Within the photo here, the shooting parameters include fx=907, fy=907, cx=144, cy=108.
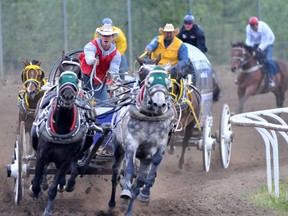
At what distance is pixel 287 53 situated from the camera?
88.3ft

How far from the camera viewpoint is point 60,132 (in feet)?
33.3

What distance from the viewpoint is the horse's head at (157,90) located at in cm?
1008

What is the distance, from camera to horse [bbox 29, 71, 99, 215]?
997 cm

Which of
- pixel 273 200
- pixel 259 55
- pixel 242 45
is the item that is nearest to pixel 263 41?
pixel 259 55

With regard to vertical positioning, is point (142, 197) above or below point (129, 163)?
below

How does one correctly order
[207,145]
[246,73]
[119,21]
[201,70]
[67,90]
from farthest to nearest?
[119,21], [246,73], [201,70], [207,145], [67,90]

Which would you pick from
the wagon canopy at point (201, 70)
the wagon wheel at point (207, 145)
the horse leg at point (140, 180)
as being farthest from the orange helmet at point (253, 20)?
the horse leg at point (140, 180)

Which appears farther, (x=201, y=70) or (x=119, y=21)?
(x=119, y=21)

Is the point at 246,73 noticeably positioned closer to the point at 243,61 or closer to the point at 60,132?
the point at 243,61

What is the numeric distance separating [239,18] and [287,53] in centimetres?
182

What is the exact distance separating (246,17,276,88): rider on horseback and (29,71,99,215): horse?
11034mm

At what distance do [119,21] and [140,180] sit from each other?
13657mm

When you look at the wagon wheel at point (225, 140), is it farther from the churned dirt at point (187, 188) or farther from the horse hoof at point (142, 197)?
the horse hoof at point (142, 197)

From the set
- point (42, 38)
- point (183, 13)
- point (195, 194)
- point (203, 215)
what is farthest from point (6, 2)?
point (203, 215)
